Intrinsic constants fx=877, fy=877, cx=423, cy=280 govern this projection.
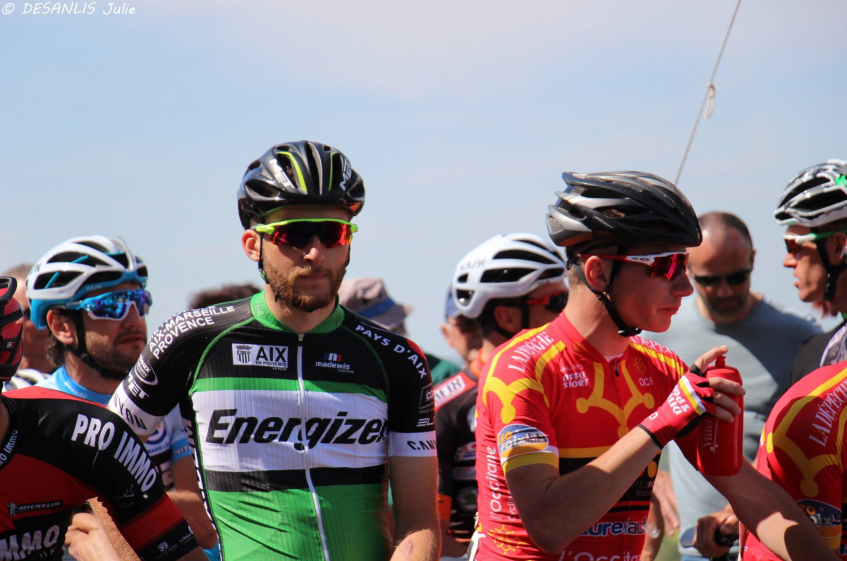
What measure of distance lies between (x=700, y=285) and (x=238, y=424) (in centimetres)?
411

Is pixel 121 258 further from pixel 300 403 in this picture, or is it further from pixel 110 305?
pixel 300 403

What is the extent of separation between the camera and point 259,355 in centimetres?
367

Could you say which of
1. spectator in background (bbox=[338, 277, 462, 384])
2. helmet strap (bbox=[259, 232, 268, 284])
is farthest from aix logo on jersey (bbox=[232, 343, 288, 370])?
spectator in background (bbox=[338, 277, 462, 384])

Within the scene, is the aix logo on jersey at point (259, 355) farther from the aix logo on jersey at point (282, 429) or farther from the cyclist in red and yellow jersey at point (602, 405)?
the cyclist in red and yellow jersey at point (602, 405)

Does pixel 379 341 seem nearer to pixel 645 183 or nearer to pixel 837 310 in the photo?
pixel 645 183

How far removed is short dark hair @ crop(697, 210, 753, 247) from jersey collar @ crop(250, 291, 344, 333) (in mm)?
3671

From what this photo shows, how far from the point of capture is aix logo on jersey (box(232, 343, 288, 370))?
366 cm

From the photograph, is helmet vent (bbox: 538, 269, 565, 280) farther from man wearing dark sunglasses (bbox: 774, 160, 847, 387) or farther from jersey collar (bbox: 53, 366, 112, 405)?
jersey collar (bbox: 53, 366, 112, 405)

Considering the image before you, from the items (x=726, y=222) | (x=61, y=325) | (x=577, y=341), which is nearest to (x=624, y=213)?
(x=577, y=341)

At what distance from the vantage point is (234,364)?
365 centimetres

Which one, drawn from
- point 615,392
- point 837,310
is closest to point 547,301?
point 837,310

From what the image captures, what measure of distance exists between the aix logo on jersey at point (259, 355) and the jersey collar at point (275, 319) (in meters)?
0.10

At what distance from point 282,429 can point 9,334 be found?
1.09m

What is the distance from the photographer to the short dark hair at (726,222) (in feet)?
21.2
